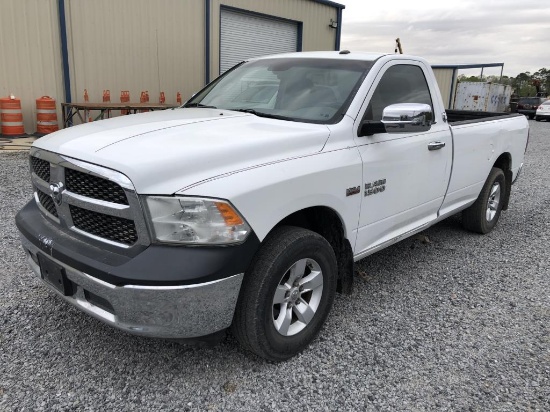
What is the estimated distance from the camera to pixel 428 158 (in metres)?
3.83

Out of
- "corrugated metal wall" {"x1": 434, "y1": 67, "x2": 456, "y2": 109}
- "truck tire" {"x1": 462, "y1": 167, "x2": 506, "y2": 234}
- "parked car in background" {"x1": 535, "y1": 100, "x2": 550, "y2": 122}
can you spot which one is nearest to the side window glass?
"truck tire" {"x1": 462, "y1": 167, "x2": 506, "y2": 234}

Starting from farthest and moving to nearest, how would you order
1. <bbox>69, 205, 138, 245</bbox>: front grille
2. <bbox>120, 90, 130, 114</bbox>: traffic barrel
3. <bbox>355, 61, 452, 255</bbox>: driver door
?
1. <bbox>120, 90, 130, 114</bbox>: traffic barrel
2. <bbox>355, 61, 452, 255</bbox>: driver door
3. <bbox>69, 205, 138, 245</bbox>: front grille

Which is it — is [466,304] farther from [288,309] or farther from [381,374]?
[288,309]

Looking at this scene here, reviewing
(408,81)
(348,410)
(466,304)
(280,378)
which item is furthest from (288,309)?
(408,81)

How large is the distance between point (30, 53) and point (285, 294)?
32.0 feet

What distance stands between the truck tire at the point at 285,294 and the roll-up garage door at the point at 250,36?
39.3ft

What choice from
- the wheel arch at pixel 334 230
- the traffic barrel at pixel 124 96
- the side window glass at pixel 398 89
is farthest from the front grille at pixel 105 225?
the traffic barrel at pixel 124 96

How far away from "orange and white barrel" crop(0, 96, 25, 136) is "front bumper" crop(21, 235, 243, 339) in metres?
8.83

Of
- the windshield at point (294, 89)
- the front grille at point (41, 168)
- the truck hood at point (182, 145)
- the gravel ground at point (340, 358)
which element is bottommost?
the gravel ground at point (340, 358)

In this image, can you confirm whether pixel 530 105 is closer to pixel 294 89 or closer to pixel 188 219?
pixel 294 89

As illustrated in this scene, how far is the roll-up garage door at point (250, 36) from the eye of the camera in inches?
543

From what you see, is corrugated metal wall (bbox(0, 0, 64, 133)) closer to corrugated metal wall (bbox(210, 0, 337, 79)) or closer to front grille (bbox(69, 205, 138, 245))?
corrugated metal wall (bbox(210, 0, 337, 79))

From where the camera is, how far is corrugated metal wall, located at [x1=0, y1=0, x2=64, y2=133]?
9.73 metres

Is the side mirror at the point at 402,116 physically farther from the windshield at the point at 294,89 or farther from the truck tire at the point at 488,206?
the truck tire at the point at 488,206
